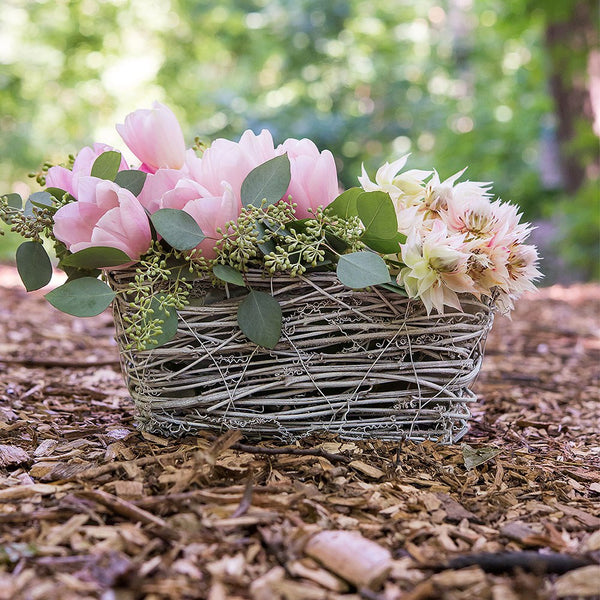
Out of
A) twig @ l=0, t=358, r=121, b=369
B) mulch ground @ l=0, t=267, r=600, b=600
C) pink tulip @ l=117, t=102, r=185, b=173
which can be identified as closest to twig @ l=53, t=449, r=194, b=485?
mulch ground @ l=0, t=267, r=600, b=600

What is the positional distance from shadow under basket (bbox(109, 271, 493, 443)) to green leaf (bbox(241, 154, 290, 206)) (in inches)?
4.4

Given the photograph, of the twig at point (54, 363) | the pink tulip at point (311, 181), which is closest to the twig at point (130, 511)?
the pink tulip at point (311, 181)

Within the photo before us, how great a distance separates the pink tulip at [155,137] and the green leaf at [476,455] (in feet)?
2.18

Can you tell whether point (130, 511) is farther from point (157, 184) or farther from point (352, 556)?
point (157, 184)

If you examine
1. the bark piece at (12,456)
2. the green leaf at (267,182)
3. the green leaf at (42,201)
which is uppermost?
the green leaf at (42,201)

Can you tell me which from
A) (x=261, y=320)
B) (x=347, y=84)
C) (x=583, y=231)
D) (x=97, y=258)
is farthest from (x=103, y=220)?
(x=347, y=84)

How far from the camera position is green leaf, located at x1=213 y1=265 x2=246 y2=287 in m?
0.97

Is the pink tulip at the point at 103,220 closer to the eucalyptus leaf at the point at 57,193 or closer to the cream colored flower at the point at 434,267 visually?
the eucalyptus leaf at the point at 57,193

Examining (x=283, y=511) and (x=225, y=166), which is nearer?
(x=283, y=511)

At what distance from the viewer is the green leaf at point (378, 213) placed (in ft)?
3.34

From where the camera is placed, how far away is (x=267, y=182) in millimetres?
1021

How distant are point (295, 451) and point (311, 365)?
0.13 metres

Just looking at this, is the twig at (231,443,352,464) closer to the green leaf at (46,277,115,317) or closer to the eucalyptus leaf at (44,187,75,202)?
the green leaf at (46,277,115,317)

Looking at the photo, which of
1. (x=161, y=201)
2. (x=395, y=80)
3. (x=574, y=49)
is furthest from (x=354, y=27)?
(x=161, y=201)
